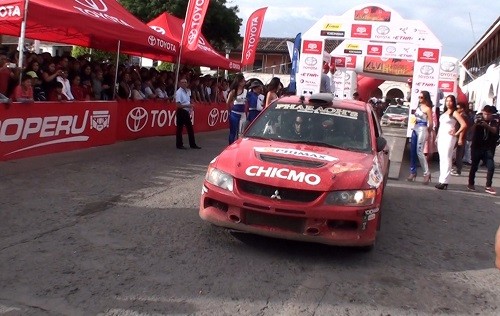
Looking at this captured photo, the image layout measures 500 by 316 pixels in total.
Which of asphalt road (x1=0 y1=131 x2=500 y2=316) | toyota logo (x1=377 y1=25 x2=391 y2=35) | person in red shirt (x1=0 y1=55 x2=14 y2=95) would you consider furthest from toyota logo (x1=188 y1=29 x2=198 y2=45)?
asphalt road (x1=0 y1=131 x2=500 y2=316)

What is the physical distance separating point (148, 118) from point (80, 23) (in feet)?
12.8

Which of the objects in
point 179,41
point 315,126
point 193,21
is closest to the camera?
point 315,126

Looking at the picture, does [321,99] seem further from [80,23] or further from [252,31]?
[252,31]

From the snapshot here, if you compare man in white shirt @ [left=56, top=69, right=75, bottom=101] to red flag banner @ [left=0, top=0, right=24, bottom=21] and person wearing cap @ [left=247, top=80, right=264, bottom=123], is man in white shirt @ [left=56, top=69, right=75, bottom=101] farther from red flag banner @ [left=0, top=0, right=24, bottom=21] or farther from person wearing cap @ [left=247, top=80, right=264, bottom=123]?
person wearing cap @ [left=247, top=80, right=264, bottom=123]

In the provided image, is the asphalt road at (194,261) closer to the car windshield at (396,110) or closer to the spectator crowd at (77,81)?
the spectator crowd at (77,81)

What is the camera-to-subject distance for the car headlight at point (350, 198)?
532cm

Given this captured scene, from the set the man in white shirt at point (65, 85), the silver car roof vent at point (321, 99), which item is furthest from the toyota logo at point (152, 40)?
the silver car roof vent at point (321, 99)

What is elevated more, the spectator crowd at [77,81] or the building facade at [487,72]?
the building facade at [487,72]

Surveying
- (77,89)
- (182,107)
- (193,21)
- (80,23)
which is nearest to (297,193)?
(80,23)

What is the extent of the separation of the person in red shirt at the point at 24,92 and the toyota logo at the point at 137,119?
373 cm

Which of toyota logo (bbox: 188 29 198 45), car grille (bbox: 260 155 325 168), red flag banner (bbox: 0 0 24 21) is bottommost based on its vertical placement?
car grille (bbox: 260 155 325 168)

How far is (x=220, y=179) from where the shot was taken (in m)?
5.64

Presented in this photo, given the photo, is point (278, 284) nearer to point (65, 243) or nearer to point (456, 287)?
point (456, 287)

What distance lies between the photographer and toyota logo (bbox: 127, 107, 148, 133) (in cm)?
1352
